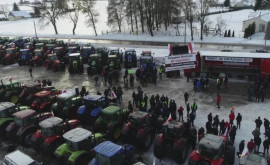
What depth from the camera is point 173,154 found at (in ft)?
33.4

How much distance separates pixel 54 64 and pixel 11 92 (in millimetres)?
8957

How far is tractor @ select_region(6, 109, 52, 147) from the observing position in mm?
12242

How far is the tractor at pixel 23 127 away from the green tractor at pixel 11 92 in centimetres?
552

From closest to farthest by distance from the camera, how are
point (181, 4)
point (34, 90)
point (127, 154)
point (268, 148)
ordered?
point (127, 154)
point (268, 148)
point (34, 90)
point (181, 4)

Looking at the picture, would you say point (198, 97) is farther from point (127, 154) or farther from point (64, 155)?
point (64, 155)

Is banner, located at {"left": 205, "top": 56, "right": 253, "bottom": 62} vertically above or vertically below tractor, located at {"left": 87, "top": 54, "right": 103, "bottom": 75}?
above

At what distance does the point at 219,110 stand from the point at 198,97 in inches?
98.7

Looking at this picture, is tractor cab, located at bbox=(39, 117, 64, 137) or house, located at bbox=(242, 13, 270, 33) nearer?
tractor cab, located at bbox=(39, 117, 64, 137)

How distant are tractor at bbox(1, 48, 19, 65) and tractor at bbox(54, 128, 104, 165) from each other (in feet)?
80.6

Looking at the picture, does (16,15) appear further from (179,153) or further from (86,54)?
(179,153)

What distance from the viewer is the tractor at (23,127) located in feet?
40.2

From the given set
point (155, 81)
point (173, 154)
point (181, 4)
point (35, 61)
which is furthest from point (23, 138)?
point (181, 4)

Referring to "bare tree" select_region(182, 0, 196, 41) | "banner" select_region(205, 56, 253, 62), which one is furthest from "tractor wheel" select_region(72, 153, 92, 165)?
"bare tree" select_region(182, 0, 196, 41)

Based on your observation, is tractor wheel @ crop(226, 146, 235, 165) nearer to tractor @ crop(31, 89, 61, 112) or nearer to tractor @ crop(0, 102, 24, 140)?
tractor @ crop(31, 89, 61, 112)
